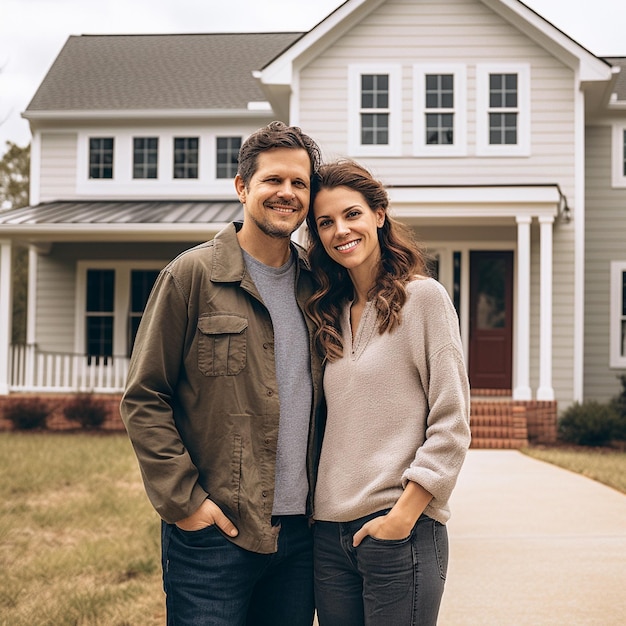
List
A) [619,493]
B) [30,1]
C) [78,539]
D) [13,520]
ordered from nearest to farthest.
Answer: [78,539], [13,520], [619,493], [30,1]

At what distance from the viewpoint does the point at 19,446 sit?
11039mm

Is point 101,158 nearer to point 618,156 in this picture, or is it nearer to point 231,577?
point 618,156

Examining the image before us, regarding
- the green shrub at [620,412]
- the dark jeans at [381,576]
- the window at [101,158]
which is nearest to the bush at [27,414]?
the window at [101,158]

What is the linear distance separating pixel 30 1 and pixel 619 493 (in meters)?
50.4

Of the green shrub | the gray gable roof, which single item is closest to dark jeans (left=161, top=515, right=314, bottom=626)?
the green shrub

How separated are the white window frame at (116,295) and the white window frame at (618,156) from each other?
8.62m

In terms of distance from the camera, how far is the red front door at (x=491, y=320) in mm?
→ 14094

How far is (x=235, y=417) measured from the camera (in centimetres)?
239

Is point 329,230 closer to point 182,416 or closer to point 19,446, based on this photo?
point 182,416

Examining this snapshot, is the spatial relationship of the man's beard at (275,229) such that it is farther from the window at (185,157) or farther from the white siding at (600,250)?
the window at (185,157)

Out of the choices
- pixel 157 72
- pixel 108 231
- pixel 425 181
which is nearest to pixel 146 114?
pixel 157 72

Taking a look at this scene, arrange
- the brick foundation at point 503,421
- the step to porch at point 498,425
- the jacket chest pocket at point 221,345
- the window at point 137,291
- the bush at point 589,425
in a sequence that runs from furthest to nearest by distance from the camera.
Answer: the window at point 137,291, the bush at point 589,425, the brick foundation at point 503,421, the step to porch at point 498,425, the jacket chest pocket at point 221,345

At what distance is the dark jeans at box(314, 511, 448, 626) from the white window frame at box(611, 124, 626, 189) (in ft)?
45.5

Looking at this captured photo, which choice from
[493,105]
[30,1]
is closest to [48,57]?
[30,1]
